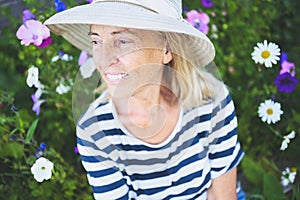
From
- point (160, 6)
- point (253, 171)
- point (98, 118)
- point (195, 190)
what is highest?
point (160, 6)

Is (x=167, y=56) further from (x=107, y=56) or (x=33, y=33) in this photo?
(x=33, y=33)

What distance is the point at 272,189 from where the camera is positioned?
6.33 ft

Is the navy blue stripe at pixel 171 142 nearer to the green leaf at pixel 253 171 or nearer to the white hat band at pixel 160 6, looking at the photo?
the white hat band at pixel 160 6

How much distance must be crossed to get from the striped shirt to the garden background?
0.63ft

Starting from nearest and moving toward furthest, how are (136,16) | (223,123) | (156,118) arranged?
1. (136,16)
2. (156,118)
3. (223,123)

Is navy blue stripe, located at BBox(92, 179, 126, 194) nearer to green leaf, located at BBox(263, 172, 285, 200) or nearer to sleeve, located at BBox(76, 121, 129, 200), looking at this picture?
sleeve, located at BBox(76, 121, 129, 200)

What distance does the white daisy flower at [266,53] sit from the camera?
1.56 meters

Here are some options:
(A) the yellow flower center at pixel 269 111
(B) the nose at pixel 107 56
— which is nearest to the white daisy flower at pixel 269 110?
(A) the yellow flower center at pixel 269 111

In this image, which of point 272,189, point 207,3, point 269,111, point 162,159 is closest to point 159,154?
point 162,159

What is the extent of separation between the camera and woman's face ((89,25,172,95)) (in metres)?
1.24

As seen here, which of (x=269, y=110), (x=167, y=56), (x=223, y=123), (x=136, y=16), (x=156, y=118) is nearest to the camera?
(x=136, y=16)

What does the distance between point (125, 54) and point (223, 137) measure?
0.47m

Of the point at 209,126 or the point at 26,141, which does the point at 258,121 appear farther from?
the point at 26,141

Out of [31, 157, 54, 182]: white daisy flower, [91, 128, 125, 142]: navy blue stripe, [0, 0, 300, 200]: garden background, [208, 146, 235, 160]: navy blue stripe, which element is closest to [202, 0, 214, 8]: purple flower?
[0, 0, 300, 200]: garden background
